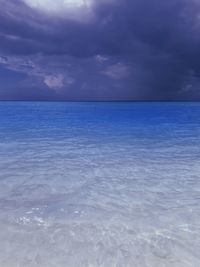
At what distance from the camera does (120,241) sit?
14.7ft

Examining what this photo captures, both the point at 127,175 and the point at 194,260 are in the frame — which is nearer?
the point at 194,260

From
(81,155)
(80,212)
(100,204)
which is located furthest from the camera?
(81,155)

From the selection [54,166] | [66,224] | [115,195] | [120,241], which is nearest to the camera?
[120,241]

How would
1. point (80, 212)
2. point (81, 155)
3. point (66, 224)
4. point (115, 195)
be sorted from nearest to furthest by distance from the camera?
1. point (66, 224)
2. point (80, 212)
3. point (115, 195)
4. point (81, 155)

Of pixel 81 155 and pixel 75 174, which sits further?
pixel 81 155

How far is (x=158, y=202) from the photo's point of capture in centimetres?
632

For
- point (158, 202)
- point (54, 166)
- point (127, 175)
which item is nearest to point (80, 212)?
point (158, 202)

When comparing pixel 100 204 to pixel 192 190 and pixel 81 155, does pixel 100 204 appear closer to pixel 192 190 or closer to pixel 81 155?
pixel 192 190

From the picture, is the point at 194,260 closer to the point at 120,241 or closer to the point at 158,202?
the point at 120,241

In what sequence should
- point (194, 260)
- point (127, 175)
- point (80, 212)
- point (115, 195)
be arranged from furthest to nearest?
point (127, 175)
point (115, 195)
point (80, 212)
point (194, 260)

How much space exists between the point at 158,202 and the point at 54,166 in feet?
15.9

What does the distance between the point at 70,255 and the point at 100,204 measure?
2185 millimetres

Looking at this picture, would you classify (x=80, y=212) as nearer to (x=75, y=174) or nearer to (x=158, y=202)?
(x=158, y=202)

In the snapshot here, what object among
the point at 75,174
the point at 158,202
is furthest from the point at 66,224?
the point at 75,174
